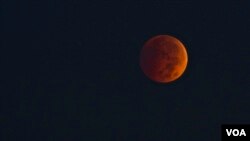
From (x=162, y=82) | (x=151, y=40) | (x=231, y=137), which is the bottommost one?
(x=231, y=137)

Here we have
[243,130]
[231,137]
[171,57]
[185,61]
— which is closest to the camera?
[231,137]

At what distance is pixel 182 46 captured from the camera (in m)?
20.7

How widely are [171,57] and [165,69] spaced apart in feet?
1.61

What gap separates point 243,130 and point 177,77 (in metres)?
5.45

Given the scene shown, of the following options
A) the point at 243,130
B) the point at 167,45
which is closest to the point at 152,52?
the point at 167,45

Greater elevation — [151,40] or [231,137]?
[151,40]

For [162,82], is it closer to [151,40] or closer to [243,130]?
[151,40]

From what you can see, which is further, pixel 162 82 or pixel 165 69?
pixel 162 82

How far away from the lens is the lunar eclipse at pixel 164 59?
19.0 metres

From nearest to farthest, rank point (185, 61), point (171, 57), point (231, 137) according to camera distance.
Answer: point (231, 137) → point (171, 57) → point (185, 61)

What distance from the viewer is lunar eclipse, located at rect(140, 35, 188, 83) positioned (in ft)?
62.5

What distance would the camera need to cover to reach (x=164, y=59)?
61.6 ft

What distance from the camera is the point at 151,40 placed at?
68.6 feet

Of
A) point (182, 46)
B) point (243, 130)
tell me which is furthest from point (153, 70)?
point (243, 130)
